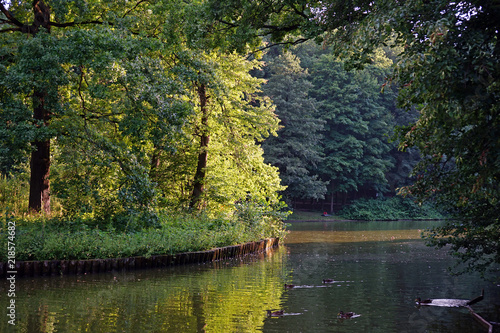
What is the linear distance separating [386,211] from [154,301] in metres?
45.1

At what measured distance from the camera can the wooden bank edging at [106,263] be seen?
11812 millimetres

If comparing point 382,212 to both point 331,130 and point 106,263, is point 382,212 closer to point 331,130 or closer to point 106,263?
point 331,130

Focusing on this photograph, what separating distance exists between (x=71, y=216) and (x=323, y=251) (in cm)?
996

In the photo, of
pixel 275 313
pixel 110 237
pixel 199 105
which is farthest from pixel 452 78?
pixel 199 105

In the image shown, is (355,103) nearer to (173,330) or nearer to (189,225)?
(189,225)

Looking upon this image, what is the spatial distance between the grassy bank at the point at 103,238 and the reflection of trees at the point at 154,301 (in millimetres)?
821

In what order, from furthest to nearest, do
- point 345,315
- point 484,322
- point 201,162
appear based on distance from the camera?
point 201,162 → point 345,315 → point 484,322

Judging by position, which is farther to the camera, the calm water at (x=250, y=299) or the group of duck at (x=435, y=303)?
the group of duck at (x=435, y=303)

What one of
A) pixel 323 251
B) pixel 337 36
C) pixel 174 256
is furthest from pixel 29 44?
pixel 323 251

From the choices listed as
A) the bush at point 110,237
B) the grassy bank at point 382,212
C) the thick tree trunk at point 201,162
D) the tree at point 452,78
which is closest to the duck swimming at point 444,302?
the tree at point 452,78

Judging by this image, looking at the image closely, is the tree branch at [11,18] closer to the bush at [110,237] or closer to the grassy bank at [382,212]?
the bush at [110,237]

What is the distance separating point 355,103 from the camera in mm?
54281

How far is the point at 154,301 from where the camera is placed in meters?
9.65

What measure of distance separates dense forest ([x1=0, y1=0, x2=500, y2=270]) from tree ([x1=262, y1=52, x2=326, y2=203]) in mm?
22252
